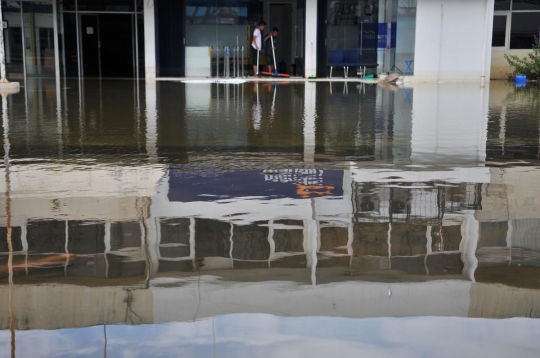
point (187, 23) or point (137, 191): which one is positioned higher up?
point (187, 23)

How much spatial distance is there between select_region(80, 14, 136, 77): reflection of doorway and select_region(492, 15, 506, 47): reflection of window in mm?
14338

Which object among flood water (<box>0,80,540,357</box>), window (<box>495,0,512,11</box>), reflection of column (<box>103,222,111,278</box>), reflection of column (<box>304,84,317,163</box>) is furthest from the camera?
window (<box>495,0,512,11</box>)

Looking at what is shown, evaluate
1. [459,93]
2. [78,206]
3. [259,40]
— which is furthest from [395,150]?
[259,40]

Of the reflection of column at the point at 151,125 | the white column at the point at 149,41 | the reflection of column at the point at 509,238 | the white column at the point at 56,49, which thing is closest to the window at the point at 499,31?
the white column at the point at 149,41

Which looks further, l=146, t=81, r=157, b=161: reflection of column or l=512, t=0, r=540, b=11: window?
l=512, t=0, r=540, b=11: window

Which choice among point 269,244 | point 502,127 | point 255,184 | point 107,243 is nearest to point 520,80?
point 502,127

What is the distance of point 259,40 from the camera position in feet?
92.9

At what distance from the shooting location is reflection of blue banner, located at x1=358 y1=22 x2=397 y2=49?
2780 centimetres

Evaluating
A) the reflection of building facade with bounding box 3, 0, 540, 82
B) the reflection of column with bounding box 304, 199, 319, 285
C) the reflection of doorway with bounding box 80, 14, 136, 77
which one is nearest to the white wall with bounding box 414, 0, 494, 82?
the reflection of building facade with bounding box 3, 0, 540, 82

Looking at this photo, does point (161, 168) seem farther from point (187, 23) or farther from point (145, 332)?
point (187, 23)

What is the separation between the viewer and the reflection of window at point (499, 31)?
104ft

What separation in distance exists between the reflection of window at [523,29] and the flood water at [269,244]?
22040 mm

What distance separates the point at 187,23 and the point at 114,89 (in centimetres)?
729

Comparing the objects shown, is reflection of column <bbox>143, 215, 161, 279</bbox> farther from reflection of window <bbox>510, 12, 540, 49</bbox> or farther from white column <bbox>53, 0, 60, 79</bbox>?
reflection of window <bbox>510, 12, 540, 49</bbox>
